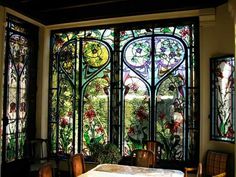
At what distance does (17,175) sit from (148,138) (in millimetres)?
2197

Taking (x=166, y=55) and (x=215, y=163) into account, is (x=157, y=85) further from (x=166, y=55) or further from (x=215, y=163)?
(x=215, y=163)

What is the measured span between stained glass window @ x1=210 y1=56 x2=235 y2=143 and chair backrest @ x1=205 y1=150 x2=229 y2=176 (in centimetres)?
22

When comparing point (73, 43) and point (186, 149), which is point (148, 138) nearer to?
point (186, 149)

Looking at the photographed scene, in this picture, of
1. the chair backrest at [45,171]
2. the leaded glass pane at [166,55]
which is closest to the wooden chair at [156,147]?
the leaded glass pane at [166,55]

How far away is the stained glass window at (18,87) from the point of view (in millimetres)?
4391

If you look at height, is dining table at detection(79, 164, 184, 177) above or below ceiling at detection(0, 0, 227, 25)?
below

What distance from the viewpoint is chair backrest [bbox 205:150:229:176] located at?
3717 mm

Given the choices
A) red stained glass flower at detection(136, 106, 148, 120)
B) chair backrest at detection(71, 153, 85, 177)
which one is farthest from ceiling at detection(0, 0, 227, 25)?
Answer: chair backrest at detection(71, 153, 85, 177)

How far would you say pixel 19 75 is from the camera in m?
4.68

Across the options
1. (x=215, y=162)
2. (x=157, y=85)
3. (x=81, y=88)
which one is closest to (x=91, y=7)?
(x=81, y=88)

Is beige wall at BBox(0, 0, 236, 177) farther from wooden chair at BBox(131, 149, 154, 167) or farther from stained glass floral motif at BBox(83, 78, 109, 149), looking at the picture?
stained glass floral motif at BBox(83, 78, 109, 149)

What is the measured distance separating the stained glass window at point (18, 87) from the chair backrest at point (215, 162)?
117 inches

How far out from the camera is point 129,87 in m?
4.68

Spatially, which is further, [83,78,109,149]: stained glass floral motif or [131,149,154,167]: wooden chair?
[83,78,109,149]: stained glass floral motif
